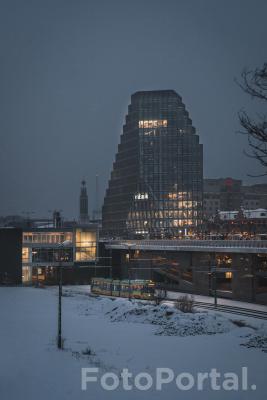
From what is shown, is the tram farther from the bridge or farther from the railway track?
the railway track

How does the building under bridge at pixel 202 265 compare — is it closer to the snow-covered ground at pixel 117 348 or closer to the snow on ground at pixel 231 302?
the snow on ground at pixel 231 302

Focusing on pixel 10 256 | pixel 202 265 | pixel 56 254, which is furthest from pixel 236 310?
pixel 10 256

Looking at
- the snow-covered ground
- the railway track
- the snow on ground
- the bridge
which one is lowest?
the snow on ground

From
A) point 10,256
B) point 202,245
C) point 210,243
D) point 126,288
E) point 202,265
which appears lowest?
point 126,288

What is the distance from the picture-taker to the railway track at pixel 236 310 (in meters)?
53.4

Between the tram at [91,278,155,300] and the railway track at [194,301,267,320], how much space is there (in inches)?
282

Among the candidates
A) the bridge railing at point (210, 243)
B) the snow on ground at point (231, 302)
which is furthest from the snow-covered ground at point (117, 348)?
the bridge railing at point (210, 243)

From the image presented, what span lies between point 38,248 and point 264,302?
136 ft

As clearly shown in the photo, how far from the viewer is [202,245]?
243ft

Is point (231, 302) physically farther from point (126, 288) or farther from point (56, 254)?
point (56, 254)

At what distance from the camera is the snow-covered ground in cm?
2539

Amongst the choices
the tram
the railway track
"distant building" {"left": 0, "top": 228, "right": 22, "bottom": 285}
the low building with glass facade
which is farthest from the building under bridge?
"distant building" {"left": 0, "top": 228, "right": 22, "bottom": 285}

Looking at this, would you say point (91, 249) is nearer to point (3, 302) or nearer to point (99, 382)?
point (3, 302)

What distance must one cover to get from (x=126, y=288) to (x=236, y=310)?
1788cm
